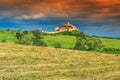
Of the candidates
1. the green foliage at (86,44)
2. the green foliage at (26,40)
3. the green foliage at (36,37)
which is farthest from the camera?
the green foliage at (36,37)

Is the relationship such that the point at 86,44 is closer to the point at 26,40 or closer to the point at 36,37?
the point at 26,40

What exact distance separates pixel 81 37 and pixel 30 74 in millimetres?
105498

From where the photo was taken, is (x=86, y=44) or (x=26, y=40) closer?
(x=86, y=44)

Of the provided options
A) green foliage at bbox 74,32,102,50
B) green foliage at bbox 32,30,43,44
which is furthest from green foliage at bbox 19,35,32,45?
green foliage at bbox 74,32,102,50

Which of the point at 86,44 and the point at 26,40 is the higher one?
the point at 26,40

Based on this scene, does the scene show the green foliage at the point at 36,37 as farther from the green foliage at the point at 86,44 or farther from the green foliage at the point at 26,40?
the green foliage at the point at 86,44

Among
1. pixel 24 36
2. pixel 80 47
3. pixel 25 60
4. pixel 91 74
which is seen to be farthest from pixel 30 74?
pixel 24 36

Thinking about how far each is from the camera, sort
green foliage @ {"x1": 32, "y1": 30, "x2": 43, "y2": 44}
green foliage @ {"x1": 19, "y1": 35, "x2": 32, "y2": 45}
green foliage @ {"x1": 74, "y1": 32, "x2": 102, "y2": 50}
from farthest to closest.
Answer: green foliage @ {"x1": 32, "y1": 30, "x2": 43, "y2": 44}
green foliage @ {"x1": 19, "y1": 35, "x2": 32, "y2": 45}
green foliage @ {"x1": 74, "y1": 32, "x2": 102, "y2": 50}

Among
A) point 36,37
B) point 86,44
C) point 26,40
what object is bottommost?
point 86,44

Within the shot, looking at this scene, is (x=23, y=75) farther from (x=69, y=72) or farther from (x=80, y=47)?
(x=80, y=47)

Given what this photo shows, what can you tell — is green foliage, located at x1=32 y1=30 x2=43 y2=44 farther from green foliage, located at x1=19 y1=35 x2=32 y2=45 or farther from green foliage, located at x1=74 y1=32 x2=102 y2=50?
green foliage, located at x1=74 y1=32 x2=102 y2=50

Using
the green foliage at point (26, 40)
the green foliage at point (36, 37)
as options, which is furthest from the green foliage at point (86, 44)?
the green foliage at point (26, 40)

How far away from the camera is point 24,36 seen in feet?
484

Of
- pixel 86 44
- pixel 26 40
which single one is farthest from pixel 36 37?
pixel 86 44
